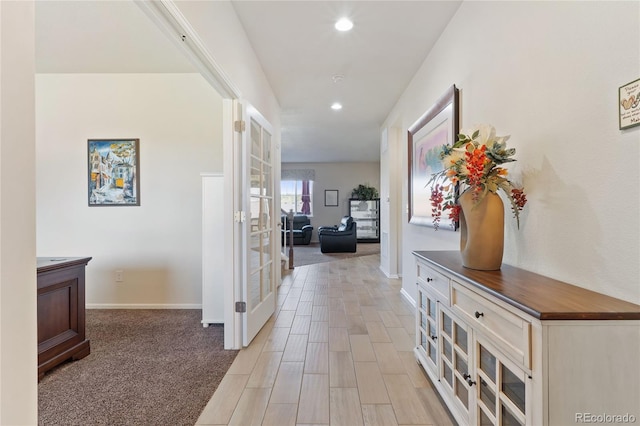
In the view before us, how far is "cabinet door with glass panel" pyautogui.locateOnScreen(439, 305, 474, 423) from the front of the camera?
133 cm

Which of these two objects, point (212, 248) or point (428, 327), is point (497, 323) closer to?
point (428, 327)

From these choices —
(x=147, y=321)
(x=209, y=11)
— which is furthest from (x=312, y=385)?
(x=209, y=11)

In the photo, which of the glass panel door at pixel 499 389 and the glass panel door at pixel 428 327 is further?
the glass panel door at pixel 428 327

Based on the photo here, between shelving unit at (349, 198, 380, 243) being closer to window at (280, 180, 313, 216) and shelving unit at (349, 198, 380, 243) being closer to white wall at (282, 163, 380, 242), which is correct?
white wall at (282, 163, 380, 242)

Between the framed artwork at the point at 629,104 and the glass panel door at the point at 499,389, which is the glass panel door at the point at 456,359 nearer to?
the glass panel door at the point at 499,389

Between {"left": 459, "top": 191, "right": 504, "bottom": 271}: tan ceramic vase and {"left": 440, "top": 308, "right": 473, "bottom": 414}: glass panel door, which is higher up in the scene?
{"left": 459, "top": 191, "right": 504, "bottom": 271}: tan ceramic vase

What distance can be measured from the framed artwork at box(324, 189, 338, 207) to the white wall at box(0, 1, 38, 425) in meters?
9.21

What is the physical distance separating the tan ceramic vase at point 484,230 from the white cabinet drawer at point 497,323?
166 mm

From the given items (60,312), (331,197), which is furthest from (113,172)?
(331,197)

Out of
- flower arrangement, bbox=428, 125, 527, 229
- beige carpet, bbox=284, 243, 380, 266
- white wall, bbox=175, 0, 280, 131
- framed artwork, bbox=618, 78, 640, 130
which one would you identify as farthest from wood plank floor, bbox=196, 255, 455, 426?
beige carpet, bbox=284, 243, 380, 266

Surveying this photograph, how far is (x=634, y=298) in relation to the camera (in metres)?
0.94

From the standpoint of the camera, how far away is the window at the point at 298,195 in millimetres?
9930

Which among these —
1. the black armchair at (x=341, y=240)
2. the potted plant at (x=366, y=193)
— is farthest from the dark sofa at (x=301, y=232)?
the potted plant at (x=366, y=193)

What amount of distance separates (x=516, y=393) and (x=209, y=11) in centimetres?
246
